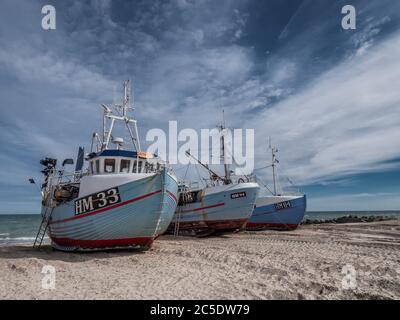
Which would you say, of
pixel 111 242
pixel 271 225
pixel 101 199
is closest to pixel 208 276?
pixel 111 242

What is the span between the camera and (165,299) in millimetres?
Result: 6773

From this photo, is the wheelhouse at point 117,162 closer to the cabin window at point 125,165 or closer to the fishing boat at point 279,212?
the cabin window at point 125,165

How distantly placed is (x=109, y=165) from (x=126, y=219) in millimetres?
3753

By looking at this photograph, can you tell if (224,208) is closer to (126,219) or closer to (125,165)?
(125,165)

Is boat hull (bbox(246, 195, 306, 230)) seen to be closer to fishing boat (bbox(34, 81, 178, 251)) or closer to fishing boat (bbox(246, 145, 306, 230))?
fishing boat (bbox(246, 145, 306, 230))

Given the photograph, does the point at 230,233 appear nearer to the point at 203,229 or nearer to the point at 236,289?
the point at 203,229

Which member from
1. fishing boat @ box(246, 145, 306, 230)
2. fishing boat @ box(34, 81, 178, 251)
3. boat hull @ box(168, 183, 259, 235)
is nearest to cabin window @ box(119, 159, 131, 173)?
fishing boat @ box(34, 81, 178, 251)

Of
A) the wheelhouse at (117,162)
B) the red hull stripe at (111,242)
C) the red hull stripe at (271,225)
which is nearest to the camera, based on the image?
the red hull stripe at (111,242)

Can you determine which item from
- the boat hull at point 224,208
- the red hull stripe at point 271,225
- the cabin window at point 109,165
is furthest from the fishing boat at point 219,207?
the cabin window at point 109,165

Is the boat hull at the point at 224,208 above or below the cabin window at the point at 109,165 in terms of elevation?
below

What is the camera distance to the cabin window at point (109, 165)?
1446cm
